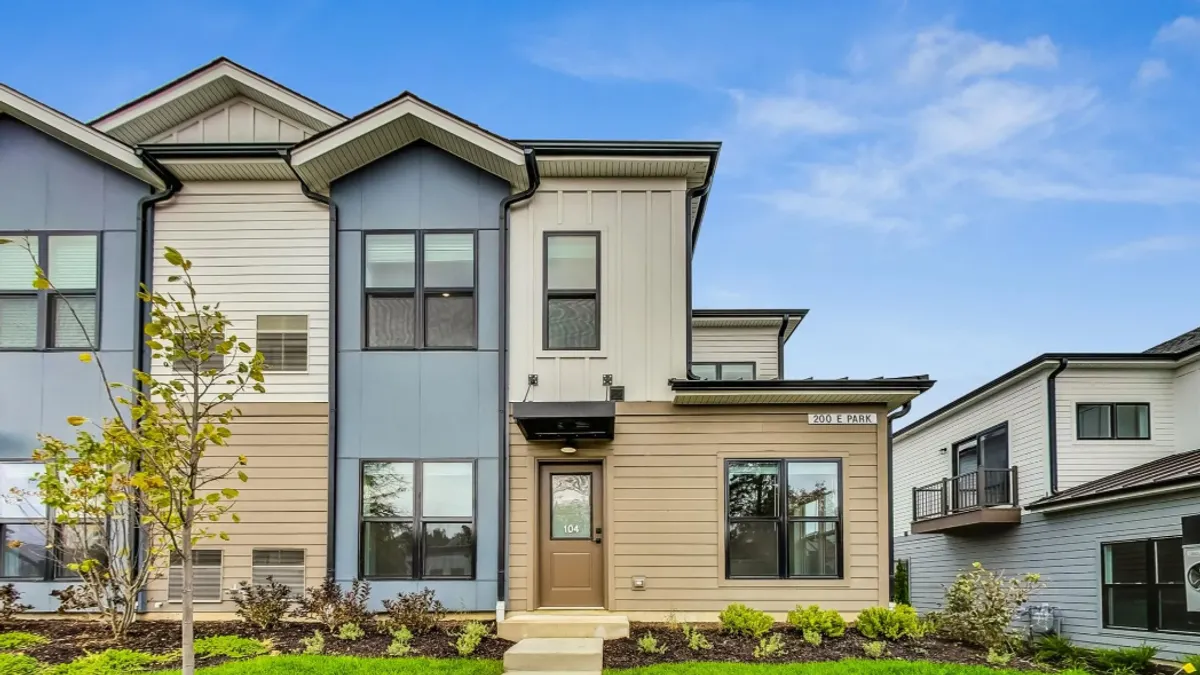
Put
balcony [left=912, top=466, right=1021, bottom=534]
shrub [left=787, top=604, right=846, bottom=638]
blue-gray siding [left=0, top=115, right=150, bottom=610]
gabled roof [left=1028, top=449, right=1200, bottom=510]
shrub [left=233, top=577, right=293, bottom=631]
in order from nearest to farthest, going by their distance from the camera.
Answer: shrub [left=787, top=604, right=846, bottom=638] → shrub [left=233, top=577, right=293, bottom=631] → blue-gray siding [left=0, top=115, right=150, bottom=610] → gabled roof [left=1028, top=449, right=1200, bottom=510] → balcony [left=912, top=466, right=1021, bottom=534]

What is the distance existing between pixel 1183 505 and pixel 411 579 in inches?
442

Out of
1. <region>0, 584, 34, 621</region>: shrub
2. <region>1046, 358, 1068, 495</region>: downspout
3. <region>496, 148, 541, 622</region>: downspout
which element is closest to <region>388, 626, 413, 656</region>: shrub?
<region>496, 148, 541, 622</region>: downspout

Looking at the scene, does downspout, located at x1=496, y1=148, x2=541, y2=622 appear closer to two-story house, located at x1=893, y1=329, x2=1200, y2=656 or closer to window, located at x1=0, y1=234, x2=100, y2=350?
window, located at x1=0, y1=234, x2=100, y2=350

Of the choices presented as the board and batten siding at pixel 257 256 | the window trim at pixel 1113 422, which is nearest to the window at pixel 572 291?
the board and batten siding at pixel 257 256

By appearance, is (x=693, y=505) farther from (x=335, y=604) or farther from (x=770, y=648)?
(x=335, y=604)

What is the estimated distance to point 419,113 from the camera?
11.7 m

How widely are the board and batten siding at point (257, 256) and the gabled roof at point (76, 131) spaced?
67 cm

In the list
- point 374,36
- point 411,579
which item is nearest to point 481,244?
point 411,579

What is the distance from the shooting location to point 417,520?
11.8 metres

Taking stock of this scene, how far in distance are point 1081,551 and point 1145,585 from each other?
1.65 m

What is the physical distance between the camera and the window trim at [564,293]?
12.0m

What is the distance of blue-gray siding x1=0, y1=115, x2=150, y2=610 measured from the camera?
12.0 metres

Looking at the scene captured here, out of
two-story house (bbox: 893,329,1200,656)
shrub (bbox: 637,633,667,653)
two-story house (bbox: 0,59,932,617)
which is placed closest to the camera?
shrub (bbox: 637,633,667,653)

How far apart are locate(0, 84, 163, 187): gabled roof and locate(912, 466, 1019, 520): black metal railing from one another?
15.9 meters
